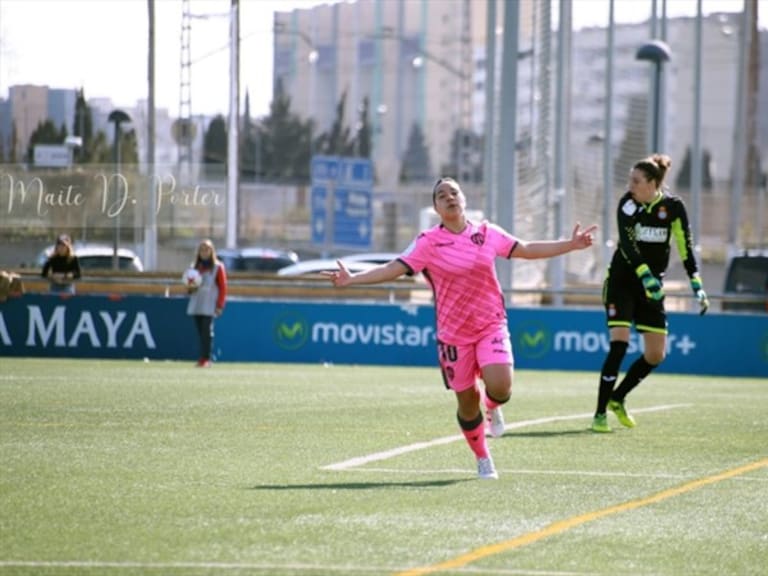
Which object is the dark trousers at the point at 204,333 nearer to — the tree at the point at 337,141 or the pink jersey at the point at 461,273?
the pink jersey at the point at 461,273

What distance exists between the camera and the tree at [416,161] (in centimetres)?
8138

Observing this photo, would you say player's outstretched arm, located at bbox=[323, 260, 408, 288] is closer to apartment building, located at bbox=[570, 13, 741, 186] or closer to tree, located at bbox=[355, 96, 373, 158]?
tree, located at bbox=[355, 96, 373, 158]

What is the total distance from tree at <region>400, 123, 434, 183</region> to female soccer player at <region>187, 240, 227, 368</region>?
1999 inches

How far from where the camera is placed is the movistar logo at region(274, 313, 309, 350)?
98.5ft

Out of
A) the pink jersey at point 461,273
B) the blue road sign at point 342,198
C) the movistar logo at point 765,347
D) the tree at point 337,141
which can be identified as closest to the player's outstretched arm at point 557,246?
the pink jersey at point 461,273

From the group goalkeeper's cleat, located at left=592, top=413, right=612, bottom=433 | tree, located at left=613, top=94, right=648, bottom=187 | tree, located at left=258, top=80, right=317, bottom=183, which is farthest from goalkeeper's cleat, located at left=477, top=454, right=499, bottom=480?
tree, located at left=258, top=80, right=317, bottom=183

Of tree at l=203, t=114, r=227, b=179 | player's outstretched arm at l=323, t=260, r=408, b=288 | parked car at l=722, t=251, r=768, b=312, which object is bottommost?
parked car at l=722, t=251, r=768, b=312

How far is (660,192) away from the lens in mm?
14930

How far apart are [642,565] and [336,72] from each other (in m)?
68.0

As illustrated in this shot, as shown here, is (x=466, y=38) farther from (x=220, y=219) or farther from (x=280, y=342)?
(x=280, y=342)

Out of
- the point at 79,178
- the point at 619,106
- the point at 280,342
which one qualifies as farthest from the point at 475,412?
the point at 619,106

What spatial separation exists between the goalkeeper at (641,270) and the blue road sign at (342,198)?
1255 inches

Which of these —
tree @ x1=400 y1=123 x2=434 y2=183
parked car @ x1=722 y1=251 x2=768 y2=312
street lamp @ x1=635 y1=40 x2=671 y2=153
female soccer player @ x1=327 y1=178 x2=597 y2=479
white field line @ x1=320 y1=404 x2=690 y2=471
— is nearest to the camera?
female soccer player @ x1=327 y1=178 x2=597 y2=479

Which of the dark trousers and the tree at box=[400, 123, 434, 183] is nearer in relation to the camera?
the dark trousers
